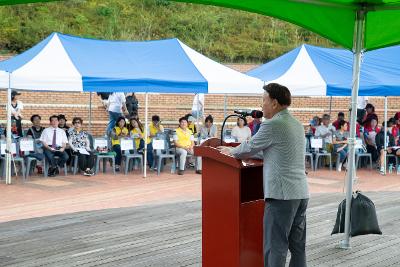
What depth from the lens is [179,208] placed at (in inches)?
352

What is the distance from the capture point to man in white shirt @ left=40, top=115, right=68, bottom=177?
12.6 metres

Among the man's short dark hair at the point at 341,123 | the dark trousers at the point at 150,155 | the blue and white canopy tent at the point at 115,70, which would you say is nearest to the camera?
the blue and white canopy tent at the point at 115,70

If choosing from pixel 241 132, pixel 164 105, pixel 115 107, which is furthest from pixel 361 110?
pixel 115 107

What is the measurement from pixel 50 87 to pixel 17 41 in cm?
1228

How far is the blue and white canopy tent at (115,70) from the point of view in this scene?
11.4 metres

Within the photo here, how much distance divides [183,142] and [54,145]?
2939 millimetres

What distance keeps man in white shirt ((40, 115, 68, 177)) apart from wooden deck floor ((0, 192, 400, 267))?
4.32m

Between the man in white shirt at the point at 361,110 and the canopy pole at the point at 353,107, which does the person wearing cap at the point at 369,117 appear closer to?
the man in white shirt at the point at 361,110

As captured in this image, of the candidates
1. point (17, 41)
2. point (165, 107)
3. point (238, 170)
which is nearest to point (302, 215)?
point (238, 170)

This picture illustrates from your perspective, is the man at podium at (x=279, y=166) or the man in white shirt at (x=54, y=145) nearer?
the man at podium at (x=279, y=166)

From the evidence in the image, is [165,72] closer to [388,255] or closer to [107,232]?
[107,232]

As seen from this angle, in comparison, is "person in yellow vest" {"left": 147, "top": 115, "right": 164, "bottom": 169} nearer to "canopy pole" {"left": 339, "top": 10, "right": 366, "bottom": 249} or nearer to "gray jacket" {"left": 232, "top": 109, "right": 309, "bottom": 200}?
"canopy pole" {"left": 339, "top": 10, "right": 366, "bottom": 249}

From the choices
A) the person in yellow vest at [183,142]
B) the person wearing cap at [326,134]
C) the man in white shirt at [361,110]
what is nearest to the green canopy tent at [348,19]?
the person in yellow vest at [183,142]

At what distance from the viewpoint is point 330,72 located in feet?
47.7
